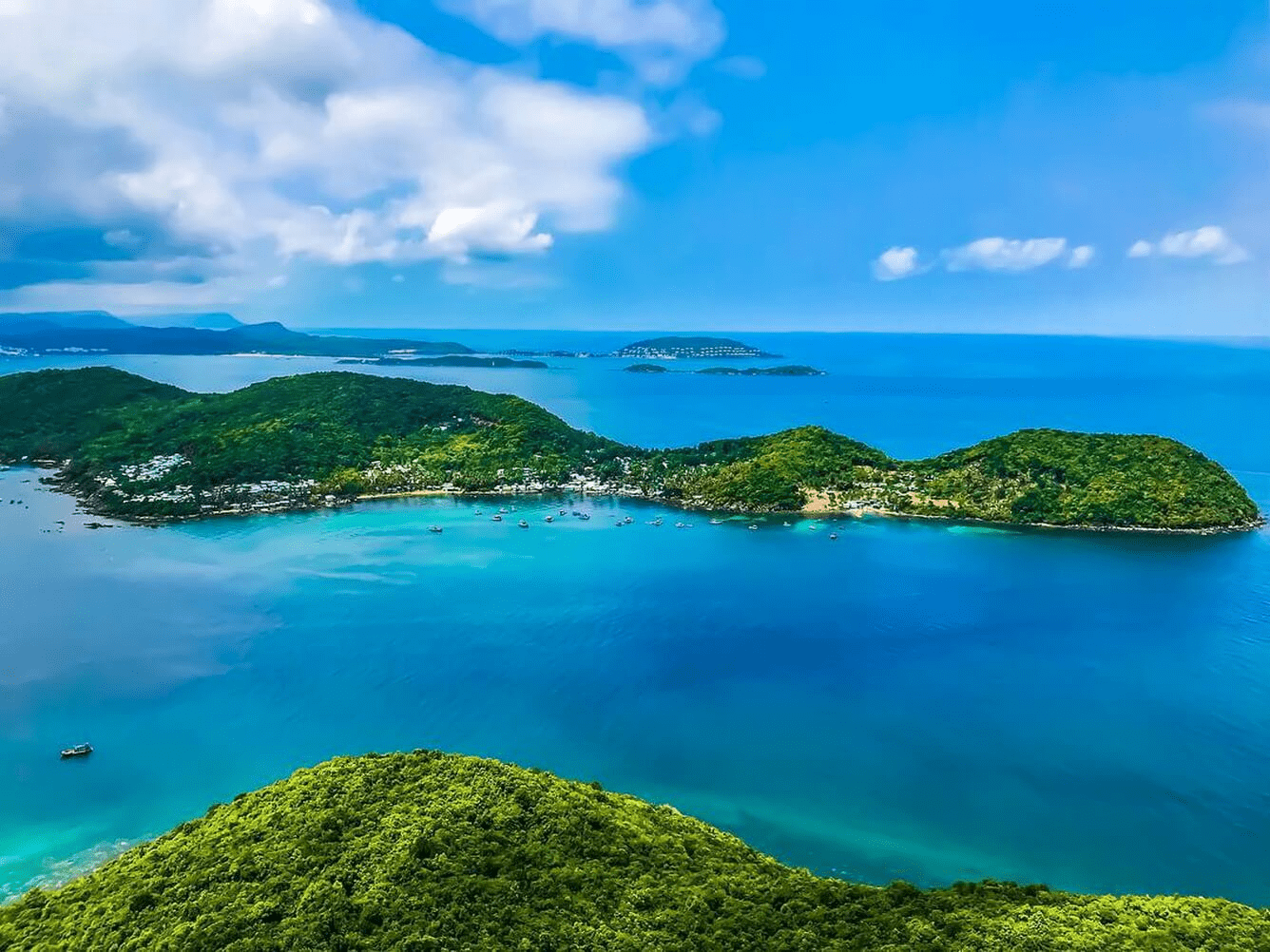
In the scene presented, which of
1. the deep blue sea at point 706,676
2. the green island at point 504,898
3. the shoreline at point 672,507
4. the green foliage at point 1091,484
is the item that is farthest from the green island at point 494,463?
the green island at point 504,898

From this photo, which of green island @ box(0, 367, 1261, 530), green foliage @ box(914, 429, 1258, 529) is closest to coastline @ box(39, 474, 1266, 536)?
green island @ box(0, 367, 1261, 530)

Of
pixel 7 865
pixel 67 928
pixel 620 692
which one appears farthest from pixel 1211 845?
pixel 7 865

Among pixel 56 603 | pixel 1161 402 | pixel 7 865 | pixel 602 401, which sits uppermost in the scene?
pixel 1161 402

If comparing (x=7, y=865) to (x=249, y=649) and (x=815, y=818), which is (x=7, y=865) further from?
(x=815, y=818)

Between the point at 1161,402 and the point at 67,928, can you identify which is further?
the point at 1161,402

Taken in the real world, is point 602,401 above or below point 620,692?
above

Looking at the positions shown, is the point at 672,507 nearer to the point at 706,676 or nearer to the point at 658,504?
the point at 658,504

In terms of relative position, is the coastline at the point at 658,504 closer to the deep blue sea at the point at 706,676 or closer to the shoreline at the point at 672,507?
the shoreline at the point at 672,507

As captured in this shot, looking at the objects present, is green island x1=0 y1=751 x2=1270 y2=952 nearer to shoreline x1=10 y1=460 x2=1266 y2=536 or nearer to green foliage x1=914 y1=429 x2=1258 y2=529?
shoreline x1=10 y1=460 x2=1266 y2=536
